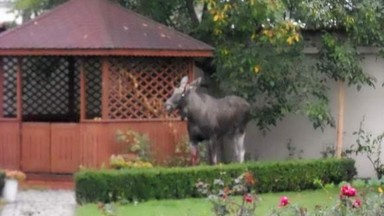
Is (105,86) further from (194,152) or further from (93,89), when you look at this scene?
(194,152)

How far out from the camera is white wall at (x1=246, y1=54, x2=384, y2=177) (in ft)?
65.6

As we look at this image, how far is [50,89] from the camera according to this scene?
20.8 m

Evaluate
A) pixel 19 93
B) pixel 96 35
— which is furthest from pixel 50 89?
pixel 96 35

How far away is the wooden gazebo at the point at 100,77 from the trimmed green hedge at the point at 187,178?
7.86 feet

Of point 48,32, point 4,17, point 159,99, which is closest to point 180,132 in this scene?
point 159,99

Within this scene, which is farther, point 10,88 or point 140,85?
point 10,88

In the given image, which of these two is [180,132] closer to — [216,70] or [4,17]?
[216,70]

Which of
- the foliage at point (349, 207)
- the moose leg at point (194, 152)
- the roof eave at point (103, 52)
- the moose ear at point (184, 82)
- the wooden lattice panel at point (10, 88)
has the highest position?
the foliage at point (349, 207)

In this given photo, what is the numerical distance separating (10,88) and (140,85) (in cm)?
287

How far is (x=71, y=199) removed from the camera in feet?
54.9

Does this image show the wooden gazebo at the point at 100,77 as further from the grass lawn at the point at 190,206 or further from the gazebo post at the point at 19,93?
the grass lawn at the point at 190,206

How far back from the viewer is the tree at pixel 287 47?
17922mm

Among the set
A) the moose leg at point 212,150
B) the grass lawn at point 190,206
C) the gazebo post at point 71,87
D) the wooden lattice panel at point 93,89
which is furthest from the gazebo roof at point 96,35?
the grass lawn at point 190,206

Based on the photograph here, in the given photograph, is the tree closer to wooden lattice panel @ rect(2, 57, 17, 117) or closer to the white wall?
the white wall
